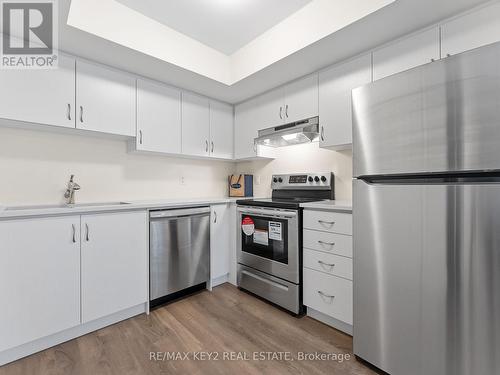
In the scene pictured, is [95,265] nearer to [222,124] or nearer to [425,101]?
[222,124]

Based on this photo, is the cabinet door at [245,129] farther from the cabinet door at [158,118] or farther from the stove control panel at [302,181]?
the cabinet door at [158,118]

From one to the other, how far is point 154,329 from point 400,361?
5.46ft

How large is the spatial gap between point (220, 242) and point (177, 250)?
20.5 inches

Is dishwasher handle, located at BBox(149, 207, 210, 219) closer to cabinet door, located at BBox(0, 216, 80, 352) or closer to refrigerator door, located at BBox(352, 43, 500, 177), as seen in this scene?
cabinet door, located at BBox(0, 216, 80, 352)

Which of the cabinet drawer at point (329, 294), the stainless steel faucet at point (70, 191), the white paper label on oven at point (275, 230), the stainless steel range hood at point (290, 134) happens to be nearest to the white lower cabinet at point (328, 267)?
the cabinet drawer at point (329, 294)

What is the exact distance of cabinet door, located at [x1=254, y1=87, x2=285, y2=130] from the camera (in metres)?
2.53

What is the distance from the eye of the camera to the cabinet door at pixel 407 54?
5.13ft

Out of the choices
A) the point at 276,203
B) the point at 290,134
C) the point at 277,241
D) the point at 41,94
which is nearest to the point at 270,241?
the point at 277,241

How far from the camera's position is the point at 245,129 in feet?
9.68

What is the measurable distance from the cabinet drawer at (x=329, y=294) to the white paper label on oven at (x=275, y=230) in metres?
0.36

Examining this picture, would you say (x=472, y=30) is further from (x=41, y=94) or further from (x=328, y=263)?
(x=41, y=94)

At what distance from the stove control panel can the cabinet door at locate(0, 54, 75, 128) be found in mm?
2046

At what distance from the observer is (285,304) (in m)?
2.06

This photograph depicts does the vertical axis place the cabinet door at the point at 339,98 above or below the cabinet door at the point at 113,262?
above
